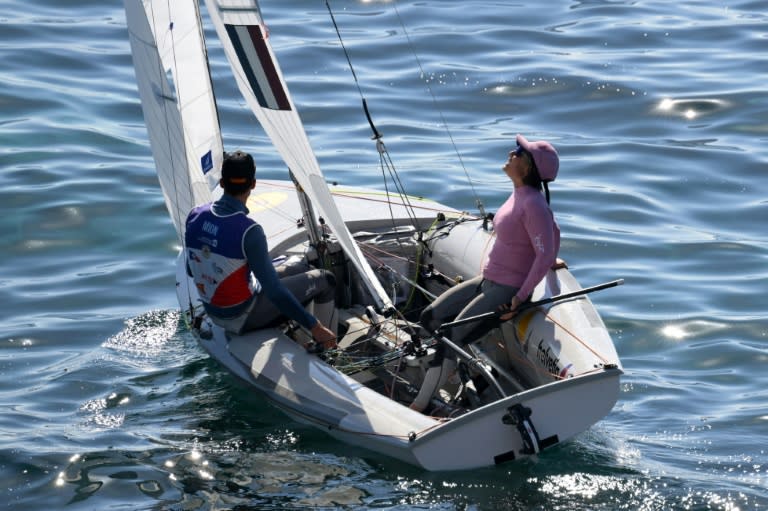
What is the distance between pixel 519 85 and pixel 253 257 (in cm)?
695

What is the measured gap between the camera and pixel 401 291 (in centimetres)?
761

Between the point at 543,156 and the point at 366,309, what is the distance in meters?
1.47

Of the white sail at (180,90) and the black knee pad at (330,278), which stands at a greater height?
the white sail at (180,90)

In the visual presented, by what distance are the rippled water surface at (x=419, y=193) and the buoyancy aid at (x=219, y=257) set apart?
2.05 feet

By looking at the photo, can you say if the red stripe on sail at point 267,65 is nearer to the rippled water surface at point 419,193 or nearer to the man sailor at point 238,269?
the man sailor at point 238,269


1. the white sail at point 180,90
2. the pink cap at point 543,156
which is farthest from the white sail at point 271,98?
the pink cap at point 543,156

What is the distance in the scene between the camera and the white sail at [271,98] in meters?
6.73

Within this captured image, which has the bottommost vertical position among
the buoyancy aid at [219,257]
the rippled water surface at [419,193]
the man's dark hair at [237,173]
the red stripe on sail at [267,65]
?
the rippled water surface at [419,193]

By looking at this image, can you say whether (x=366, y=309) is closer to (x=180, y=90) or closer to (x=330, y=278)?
(x=330, y=278)

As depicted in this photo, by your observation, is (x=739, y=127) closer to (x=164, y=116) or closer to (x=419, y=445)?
(x=164, y=116)

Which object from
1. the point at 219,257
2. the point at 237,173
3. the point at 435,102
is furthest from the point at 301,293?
the point at 435,102

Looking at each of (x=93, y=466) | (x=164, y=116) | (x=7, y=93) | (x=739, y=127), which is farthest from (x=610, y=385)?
(x=7, y=93)

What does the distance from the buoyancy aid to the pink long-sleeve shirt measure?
121cm

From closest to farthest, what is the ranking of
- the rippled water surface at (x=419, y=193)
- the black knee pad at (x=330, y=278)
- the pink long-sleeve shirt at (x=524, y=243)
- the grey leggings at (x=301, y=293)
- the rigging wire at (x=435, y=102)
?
the rippled water surface at (x=419, y=193) → the pink long-sleeve shirt at (x=524, y=243) → the grey leggings at (x=301, y=293) → the black knee pad at (x=330, y=278) → the rigging wire at (x=435, y=102)
